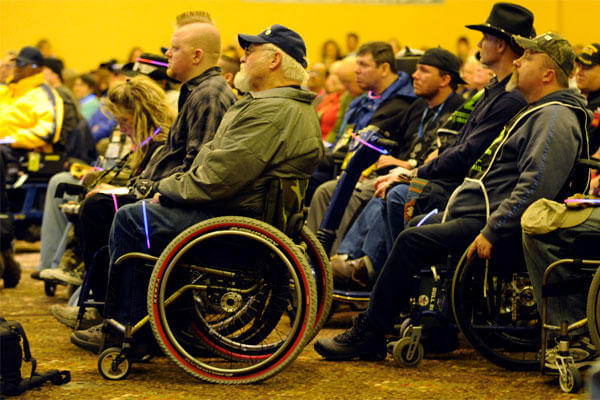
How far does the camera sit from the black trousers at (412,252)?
3475 mm

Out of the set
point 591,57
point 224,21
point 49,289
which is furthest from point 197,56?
point 224,21

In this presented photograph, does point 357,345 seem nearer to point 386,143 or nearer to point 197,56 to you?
point 386,143

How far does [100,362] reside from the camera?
3.25 m

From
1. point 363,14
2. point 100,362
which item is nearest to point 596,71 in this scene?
point 100,362

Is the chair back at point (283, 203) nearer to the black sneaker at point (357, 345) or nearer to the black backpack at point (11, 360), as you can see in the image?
the black sneaker at point (357, 345)

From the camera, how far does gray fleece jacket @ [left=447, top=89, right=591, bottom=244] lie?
3.21 meters

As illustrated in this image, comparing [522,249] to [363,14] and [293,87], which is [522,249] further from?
[363,14]

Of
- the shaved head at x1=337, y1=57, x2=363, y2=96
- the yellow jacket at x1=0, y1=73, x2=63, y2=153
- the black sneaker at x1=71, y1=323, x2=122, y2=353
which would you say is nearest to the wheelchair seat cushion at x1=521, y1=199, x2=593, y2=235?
the black sneaker at x1=71, y1=323, x2=122, y2=353

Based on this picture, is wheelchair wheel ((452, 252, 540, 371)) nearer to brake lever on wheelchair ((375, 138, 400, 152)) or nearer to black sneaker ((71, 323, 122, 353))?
brake lever on wheelchair ((375, 138, 400, 152))

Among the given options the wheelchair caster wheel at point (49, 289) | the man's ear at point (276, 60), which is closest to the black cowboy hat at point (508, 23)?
the man's ear at point (276, 60)

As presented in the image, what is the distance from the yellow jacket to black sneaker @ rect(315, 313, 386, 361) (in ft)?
12.0

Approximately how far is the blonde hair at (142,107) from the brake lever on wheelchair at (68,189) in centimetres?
33

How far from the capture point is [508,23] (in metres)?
3.82

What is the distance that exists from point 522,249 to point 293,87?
3.35 feet
